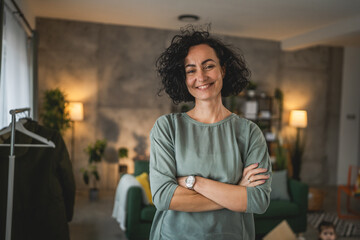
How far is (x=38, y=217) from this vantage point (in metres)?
2.35

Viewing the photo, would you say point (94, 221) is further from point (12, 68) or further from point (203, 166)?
point (203, 166)

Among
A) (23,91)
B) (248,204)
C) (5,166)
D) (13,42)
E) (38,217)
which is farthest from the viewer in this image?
(23,91)

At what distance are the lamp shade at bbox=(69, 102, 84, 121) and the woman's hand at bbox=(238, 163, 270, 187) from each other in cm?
440

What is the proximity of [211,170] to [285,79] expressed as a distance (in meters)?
5.95

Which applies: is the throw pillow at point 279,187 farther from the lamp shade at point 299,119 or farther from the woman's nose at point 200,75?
the woman's nose at point 200,75

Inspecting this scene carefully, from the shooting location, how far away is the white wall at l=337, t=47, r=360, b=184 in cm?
700

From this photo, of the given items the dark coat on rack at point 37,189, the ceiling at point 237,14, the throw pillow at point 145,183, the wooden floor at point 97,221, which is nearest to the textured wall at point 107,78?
the ceiling at point 237,14

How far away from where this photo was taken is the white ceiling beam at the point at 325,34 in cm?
489

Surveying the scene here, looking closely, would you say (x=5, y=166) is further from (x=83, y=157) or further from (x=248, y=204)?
(x=83, y=157)

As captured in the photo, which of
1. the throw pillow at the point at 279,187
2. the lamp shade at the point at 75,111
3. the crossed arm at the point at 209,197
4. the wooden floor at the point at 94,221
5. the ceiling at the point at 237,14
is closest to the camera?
the crossed arm at the point at 209,197

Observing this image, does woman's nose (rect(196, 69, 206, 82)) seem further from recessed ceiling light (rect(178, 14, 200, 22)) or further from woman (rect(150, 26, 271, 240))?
recessed ceiling light (rect(178, 14, 200, 22))

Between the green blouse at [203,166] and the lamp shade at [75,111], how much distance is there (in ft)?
13.7

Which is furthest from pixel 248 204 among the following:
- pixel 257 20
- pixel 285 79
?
pixel 285 79

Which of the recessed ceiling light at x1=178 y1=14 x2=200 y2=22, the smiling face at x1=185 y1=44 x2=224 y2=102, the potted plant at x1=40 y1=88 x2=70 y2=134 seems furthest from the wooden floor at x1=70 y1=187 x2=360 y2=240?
the recessed ceiling light at x1=178 y1=14 x2=200 y2=22
